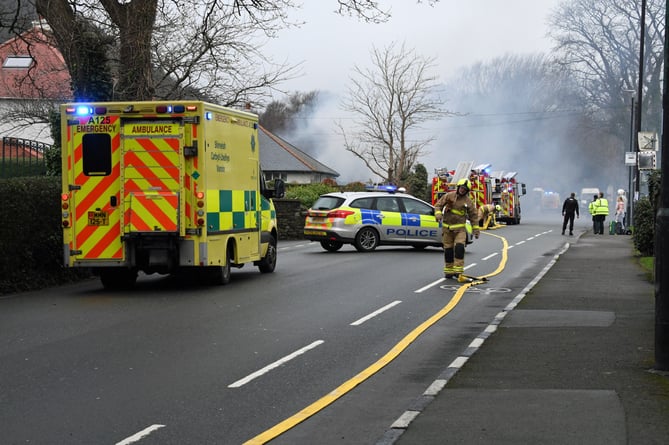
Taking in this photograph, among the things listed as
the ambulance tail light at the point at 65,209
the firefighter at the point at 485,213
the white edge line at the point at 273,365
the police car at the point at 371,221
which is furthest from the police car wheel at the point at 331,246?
the firefighter at the point at 485,213

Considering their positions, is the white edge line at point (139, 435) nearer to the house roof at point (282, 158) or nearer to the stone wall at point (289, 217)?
the stone wall at point (289, 217)

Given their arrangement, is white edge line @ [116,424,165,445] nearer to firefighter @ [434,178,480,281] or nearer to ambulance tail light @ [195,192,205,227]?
ambulance tail light @ [195,192,205,227]

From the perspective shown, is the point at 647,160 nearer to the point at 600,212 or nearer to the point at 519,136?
the point at 600,212

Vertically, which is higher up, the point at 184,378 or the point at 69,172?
the point at 69,172

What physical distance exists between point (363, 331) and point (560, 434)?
5275 mm

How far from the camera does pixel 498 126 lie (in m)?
81.3

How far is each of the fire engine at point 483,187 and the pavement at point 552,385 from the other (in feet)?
105

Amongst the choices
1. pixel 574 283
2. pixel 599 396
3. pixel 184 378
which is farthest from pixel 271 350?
pixel 574 283

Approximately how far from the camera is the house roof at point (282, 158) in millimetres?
67938

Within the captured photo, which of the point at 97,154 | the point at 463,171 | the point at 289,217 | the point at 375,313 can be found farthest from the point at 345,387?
the point at 463,171

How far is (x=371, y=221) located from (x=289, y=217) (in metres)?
9.23

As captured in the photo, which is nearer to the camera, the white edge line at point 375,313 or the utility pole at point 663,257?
the utility pole at point 663,257

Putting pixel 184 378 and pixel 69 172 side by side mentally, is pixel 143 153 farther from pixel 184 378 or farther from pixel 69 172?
pixel 184 378

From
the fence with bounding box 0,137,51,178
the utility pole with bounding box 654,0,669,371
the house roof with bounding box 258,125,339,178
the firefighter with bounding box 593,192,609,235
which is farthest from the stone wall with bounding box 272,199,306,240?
the house roof with bounding box 258,125,339,178
